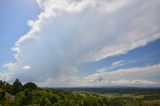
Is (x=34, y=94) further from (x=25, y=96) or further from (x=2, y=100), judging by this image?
(x=2, y=100)

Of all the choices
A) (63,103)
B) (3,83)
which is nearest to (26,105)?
(63,103)

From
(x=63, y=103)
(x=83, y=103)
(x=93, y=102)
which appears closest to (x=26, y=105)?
(x=63, y=103)

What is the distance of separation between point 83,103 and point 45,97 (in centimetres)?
3370

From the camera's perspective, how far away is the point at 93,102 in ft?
531

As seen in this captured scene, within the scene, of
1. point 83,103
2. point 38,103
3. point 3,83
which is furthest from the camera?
point 3,83

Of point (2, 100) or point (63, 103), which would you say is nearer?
point (63, 103)

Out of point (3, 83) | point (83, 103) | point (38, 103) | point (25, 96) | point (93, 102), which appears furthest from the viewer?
point (3, 83)

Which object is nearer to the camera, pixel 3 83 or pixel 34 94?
pixel 34 94

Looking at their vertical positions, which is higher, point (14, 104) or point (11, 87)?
point (11, 87)

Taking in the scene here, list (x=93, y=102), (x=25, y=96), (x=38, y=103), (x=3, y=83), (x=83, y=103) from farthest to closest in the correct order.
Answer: (x=3, y=83), (x=93, y=102), (x=83, y=103), (x=25, y=96), (x=38, y=103)

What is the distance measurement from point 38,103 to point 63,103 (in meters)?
11.2

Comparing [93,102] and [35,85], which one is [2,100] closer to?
[35,85]

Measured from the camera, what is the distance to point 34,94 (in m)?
130

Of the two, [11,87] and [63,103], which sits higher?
[11,87]
